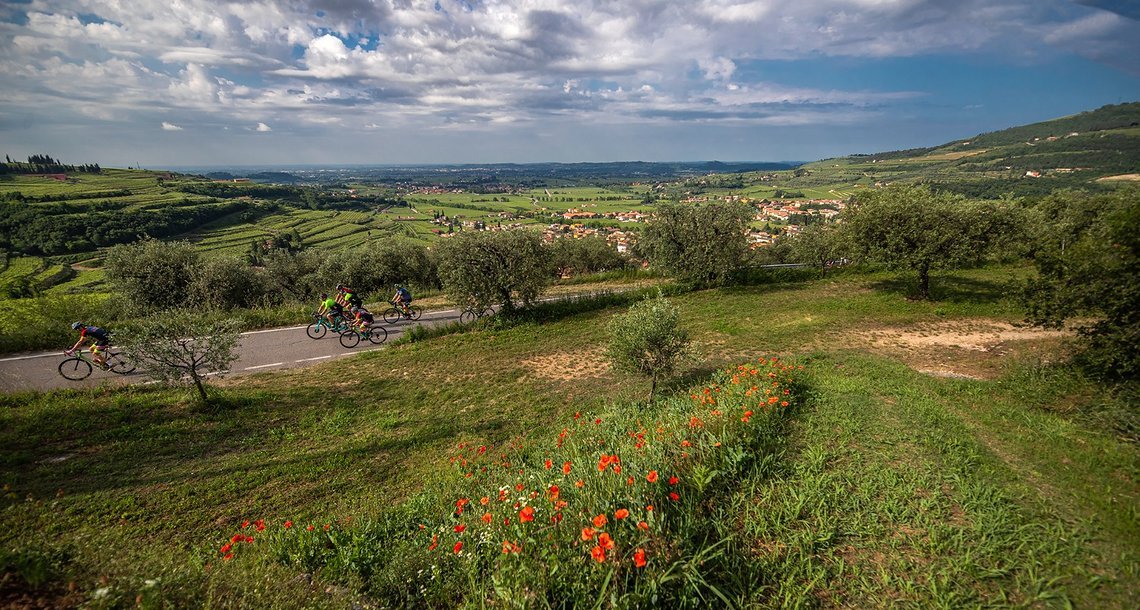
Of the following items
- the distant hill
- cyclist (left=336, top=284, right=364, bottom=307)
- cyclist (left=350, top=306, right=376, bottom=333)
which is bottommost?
cyclist (left=350, top=306, right=376, bottom=333)

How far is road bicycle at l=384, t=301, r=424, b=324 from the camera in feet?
78.2

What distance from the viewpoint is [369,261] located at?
37938mm

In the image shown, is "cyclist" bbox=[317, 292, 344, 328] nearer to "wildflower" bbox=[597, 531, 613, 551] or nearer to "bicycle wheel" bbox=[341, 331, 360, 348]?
"bicycle wheel" bbox=[341, 331, 360, 348]

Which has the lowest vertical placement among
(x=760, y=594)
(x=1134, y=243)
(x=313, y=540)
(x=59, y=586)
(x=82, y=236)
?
(x=313, y=540)

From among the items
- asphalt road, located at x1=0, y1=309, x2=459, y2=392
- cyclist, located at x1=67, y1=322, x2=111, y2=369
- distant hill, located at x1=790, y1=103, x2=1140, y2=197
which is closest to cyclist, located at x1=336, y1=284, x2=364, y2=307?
asphalt road, located at x1=0, y1=309, x2=459, y2=392

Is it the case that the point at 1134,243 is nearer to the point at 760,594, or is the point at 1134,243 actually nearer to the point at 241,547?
the point at 760,594

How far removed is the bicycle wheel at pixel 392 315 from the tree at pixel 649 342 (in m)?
16.8

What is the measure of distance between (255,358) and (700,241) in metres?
24.8

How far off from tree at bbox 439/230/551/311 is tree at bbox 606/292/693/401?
11.3 meters

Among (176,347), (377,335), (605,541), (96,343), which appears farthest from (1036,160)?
(96,343)

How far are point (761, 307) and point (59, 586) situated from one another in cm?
2457

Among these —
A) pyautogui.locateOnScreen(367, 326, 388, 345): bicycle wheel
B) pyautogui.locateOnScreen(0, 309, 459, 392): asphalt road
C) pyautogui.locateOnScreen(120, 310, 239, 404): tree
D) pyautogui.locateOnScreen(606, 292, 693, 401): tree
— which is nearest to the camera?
pyautogui.locateOnScreen(606, 292, 693, 401): tree

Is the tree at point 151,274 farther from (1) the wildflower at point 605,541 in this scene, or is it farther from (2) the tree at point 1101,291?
(2) the tree at point 1101,291

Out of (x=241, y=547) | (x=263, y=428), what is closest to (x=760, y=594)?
(x=241, y=547)
